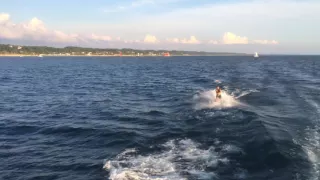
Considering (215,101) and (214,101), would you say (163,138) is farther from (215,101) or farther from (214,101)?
(214,101)

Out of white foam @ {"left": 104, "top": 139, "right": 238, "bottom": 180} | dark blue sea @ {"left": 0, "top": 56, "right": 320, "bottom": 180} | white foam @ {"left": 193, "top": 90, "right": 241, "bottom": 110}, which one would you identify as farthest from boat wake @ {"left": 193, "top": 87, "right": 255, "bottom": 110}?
white foam @ {"left": 104, "top": 139, "right": 238, "bottom": 180}

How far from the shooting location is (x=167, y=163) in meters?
24.0

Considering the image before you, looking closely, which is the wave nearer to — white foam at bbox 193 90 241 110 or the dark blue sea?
white foam at bbox 193 90 241 110

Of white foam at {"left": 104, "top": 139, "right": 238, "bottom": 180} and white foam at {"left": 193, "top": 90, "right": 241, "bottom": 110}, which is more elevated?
white foam at {"left": 193, "top": 90, "right": 241, "bottom": 110}

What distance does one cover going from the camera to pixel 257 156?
25109 mm

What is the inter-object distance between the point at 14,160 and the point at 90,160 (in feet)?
20.1

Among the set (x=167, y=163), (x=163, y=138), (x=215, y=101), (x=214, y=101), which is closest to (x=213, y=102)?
(x=215, y=101)

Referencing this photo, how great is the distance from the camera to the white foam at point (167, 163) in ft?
71.8

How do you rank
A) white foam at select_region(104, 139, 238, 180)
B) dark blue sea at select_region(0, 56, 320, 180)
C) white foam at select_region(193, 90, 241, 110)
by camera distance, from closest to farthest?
white foam at select_region(104, 139, 238, 180) < dark blue sea at select_region(0, 56, 320, 180) < white foam at select_region(193, 90, 241, 110)

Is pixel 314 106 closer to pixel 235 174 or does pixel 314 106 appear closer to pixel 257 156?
pixel 257 156

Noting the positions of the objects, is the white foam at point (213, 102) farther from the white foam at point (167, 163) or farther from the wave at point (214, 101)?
the white foam at point (167, 163)

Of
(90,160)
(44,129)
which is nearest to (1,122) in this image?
(44,129)

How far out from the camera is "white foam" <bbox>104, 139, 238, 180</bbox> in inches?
862

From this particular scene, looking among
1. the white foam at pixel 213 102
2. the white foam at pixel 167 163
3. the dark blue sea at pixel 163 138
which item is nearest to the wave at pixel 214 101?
the white foam at pixel 213 102
